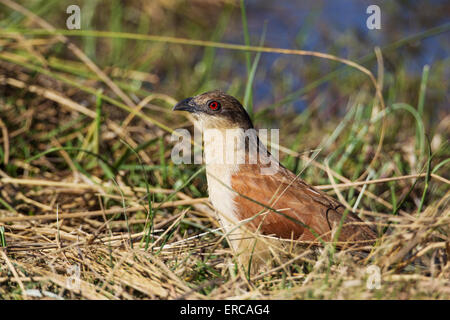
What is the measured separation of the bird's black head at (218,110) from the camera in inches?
137

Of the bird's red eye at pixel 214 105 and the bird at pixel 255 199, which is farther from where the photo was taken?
the bird's red eye at pixel 214 105

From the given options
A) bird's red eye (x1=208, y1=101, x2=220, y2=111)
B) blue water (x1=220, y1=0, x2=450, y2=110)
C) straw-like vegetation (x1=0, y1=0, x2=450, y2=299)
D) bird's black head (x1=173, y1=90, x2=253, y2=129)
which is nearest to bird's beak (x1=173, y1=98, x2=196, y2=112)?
bird's black head (x1=173, y1=90, x2=253, y2=129)

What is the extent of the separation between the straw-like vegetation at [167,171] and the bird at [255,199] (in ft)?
0.31

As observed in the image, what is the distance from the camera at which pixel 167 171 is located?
4234mm

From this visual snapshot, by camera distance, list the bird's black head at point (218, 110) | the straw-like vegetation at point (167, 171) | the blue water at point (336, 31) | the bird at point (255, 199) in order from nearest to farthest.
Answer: the straw-like vegetation at point (167, 171) < the bird at point (255, 199) < the bird's black head at point (218, 110) < the blue water at point (336, 31)

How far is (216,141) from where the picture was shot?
346cm

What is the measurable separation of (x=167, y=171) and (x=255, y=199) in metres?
1.29

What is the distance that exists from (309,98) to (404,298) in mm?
4674

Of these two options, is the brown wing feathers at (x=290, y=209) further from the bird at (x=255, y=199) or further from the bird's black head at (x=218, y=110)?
the bird's black head at (x=218, y=110)

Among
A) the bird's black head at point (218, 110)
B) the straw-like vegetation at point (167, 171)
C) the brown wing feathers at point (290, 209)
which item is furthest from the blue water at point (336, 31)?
the brown wing feathers at point (290, 209)

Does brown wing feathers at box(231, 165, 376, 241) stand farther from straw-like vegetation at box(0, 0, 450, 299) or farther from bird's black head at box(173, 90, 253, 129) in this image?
bird's black head at box(173, 90, 253, 129)
